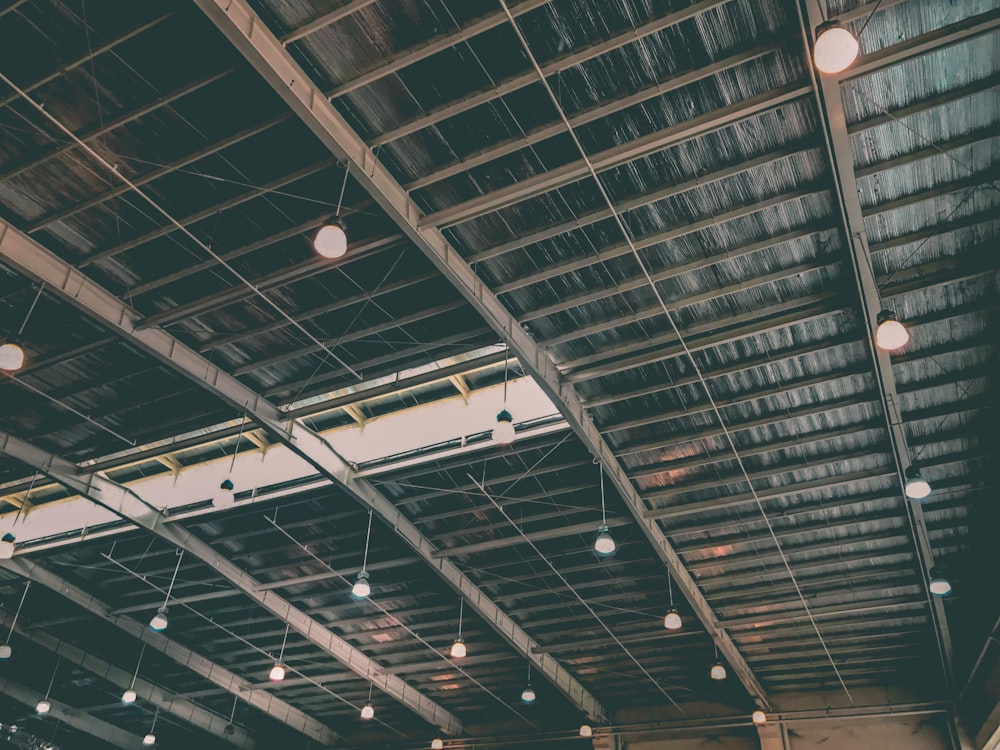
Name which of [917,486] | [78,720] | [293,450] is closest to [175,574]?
[293,450]

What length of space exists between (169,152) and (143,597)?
16915mm

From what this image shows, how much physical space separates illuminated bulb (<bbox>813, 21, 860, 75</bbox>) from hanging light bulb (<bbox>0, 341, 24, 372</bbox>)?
10868mm

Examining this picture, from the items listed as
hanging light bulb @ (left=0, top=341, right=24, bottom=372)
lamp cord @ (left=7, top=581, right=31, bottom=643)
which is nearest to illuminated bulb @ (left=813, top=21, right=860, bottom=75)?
hanging light bulb @ (left=0, top=341, right=24, bottom=372)

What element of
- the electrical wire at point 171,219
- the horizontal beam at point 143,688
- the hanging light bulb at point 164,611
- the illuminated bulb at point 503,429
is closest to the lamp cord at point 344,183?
the electrical wire at point 171,219

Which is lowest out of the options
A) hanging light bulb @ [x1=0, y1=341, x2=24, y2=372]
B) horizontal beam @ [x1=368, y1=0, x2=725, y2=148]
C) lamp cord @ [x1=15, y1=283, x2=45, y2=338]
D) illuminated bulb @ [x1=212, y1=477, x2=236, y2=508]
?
hanging light bulb @ [x1=0, y1=341, x2=24, y2=372]

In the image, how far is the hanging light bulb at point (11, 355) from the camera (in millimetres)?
10234

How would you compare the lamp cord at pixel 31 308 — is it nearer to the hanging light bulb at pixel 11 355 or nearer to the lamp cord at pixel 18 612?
the hanging light bulb at pixel 11 355

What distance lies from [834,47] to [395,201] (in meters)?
6.20

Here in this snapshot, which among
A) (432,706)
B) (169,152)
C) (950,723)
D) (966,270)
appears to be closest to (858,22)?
(966,270)

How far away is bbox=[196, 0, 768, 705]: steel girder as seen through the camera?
891 centimetres

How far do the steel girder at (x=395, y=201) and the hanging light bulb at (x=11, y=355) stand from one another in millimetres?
5310

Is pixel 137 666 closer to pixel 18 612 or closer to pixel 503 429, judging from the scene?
pixel 18 612

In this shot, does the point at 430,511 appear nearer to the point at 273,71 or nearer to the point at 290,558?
the point at 290,558

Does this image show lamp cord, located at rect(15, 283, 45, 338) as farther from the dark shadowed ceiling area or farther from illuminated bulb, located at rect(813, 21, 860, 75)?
illuminated bulb, located at rect(813, 21, 860, 75)
